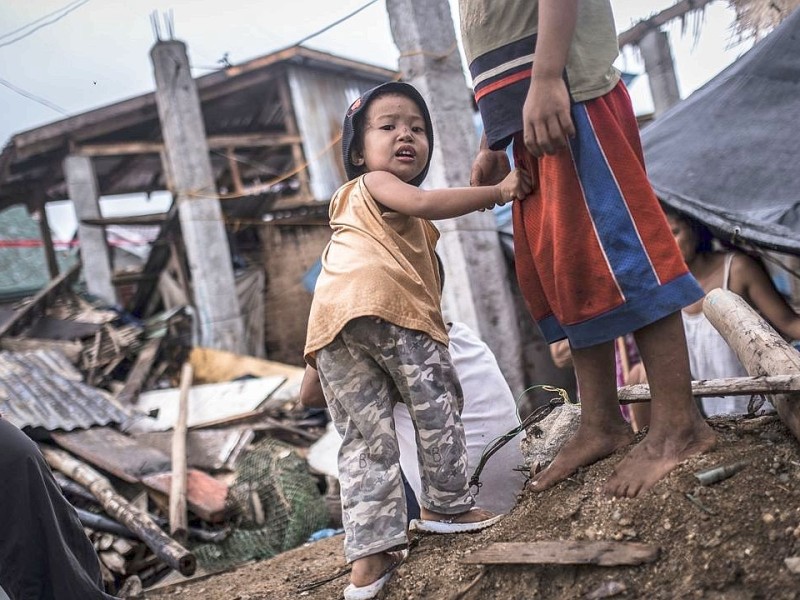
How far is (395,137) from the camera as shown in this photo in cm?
227

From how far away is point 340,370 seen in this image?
215 centimetres

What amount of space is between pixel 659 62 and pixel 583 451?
33.2 ft

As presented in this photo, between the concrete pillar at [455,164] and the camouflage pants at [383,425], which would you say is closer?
the camouflage pants at [383,425]

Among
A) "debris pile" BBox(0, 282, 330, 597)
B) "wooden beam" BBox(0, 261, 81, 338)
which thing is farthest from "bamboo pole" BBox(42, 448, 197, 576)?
"wooden beam" BBox(0, 261, 81, 338)

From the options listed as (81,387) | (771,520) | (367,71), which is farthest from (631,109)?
(367,71)

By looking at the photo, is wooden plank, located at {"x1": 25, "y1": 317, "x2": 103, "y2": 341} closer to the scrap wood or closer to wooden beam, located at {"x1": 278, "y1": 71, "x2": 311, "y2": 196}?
the scrap wood

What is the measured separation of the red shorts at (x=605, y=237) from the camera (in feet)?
5.98

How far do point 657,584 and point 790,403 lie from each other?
24.6 inches

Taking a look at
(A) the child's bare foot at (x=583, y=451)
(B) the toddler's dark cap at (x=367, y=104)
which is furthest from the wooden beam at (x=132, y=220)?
(A) the child's bare foot at (x=583, y=451)

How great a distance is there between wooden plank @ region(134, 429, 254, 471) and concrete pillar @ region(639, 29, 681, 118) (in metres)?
8.13

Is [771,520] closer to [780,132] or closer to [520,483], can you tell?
[520,483]

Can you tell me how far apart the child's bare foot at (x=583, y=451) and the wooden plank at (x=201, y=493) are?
13.9 ft

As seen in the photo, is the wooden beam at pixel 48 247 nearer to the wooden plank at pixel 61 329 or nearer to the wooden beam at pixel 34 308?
the wooden beam at pixel 34 308

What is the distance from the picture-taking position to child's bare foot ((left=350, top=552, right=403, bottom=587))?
202cm
